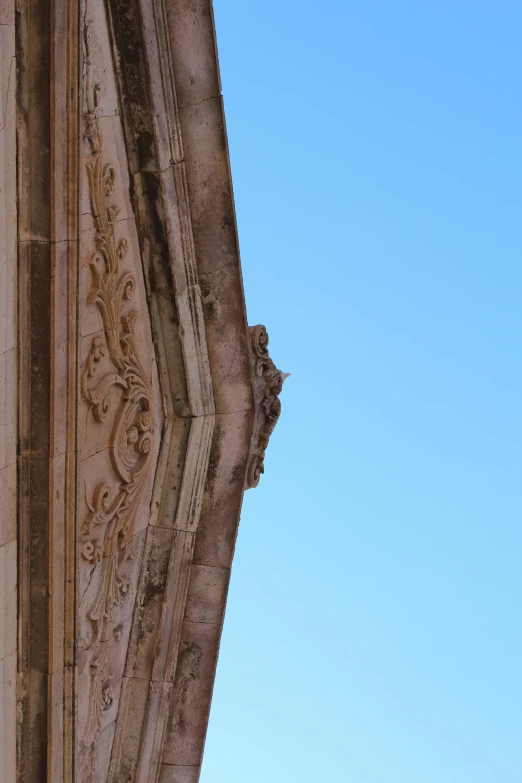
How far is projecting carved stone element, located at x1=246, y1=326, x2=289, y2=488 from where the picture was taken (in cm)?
968

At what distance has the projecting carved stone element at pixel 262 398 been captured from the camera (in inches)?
381

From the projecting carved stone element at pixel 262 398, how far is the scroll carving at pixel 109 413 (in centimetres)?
132

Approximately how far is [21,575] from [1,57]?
11.0 ft

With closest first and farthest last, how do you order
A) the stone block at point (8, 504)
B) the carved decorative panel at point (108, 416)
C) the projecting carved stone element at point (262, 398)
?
1. the stone block at point (8, 504)
2. the carved decorative panel at point (108, 416)
3. the projecting carved stone element at point (262, 398)

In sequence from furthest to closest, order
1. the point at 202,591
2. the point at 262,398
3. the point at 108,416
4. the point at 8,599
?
the point at 262,398 < the point at 202,591 < the point at 108,416 < the point at 8,599

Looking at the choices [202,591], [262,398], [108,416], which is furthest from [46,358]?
[202,591]

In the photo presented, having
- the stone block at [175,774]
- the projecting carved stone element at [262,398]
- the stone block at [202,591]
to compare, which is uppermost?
the projecting carved stone element at [262,398]

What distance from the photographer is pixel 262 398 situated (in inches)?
384

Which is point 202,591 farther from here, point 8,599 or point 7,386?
point 7,386

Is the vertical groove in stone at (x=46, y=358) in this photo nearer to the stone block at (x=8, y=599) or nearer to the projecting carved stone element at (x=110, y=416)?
the stone block at (x=8, y=599)

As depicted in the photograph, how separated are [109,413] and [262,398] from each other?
7.08 feet

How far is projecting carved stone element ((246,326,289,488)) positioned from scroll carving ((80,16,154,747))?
Result: 4.33 ft

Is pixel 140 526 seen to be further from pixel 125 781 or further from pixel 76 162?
pixel 76 162

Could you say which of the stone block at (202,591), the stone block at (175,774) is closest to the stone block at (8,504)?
the stone block at (202,591)
